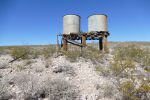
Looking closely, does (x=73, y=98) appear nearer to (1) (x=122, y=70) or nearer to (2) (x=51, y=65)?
(1) (x=122, y=70)

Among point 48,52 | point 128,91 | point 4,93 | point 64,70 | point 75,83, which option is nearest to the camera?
point 128,91

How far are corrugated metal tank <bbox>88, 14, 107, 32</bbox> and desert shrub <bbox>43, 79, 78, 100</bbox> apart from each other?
Result: 9.45m

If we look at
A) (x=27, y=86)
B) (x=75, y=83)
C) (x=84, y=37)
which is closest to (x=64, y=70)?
(x=75, y=83)

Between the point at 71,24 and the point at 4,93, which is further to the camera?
the point at 71,24

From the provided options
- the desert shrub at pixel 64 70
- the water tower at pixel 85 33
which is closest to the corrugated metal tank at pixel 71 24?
the water tower at pixel 85 33

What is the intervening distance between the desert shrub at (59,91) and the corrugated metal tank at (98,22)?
31.0 feet

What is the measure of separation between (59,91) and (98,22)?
A: 33.5 feet

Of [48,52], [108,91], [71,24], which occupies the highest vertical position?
[71,24]

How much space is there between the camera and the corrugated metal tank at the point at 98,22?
52.6 feet

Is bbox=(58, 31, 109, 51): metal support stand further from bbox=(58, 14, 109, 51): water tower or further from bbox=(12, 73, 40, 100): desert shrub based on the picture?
bbox=(12, 73, 40, 100): desert shrub

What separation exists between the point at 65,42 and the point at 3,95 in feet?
34.9

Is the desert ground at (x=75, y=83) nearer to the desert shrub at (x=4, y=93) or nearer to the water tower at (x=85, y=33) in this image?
the desert shrub at (x=4, y=93)

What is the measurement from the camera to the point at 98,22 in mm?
16062

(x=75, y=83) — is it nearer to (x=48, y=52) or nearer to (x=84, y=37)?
(x=48, y=52)
